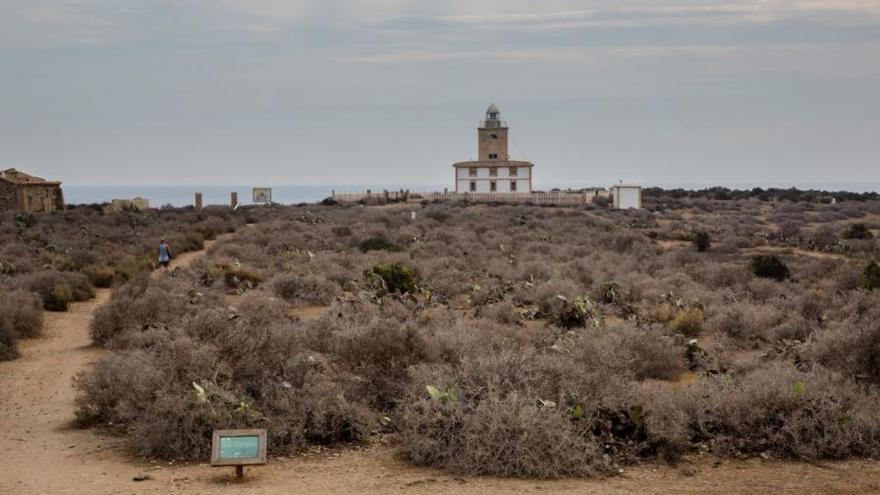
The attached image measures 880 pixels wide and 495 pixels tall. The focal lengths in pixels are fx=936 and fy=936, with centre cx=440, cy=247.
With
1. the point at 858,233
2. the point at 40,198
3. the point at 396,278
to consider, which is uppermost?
the point at 40,198

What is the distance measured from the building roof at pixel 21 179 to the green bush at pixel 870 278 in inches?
2112

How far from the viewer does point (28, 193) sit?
61844 millimetres

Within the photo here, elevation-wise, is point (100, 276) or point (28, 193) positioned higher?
point (28, 193)

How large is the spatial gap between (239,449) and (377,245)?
1056 inches

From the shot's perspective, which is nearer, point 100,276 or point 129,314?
point 129,314

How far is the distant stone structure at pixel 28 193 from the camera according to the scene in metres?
61.1

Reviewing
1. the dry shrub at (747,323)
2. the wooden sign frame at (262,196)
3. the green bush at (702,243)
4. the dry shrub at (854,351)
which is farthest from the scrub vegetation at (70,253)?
the green bush at (702,243)

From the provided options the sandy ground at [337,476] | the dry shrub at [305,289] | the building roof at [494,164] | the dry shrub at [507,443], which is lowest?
the sandy ground at [337,476]

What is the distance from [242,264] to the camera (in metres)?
30.0

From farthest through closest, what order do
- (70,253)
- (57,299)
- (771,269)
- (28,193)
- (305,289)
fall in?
(28,193), (70,253), (771,269), (305,289), (57,299)

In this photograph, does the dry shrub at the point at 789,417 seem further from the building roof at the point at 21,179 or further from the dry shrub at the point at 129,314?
the building roof at the point at 21,179

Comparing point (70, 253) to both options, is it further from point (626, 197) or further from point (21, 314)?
point (626, 197)

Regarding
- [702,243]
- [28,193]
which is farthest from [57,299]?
[28,193]

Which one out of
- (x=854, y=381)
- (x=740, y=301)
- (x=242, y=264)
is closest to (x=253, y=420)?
(x=854, y=381)
